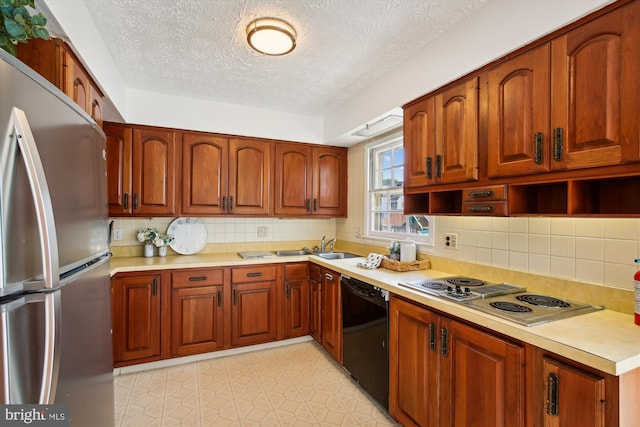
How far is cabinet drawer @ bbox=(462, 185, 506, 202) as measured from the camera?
161 centimetres

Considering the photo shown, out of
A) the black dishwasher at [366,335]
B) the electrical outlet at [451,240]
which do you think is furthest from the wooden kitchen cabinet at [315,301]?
the electrical outlet at [451,240]

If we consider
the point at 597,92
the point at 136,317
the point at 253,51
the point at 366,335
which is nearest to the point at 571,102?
the point at 597,92

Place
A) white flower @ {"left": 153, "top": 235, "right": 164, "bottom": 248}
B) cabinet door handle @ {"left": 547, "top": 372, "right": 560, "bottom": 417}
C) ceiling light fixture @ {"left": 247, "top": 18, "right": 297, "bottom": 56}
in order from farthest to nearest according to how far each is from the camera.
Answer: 1. white flower @ {"left": 153, "top": 235, "right": 164, "bottom": 248}
2. ceiling light fixture @ {"left": 247, "top": 18, "right": 297, "bottom": 56}
3. cabinet door handle @ {"left": 547, "top": 372, "right": 560, "bottom": 417}

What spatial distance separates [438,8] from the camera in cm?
173

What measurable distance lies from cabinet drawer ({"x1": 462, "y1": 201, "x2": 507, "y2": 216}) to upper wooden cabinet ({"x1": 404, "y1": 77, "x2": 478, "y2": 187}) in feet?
0.53

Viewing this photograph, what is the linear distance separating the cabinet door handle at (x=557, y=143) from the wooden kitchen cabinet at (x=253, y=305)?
7.99 ft

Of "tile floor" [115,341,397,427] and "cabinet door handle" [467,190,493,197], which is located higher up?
"cabinet door handle" [467,190,493,197]

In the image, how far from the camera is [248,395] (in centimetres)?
232

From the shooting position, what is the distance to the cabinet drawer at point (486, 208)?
1608 mm

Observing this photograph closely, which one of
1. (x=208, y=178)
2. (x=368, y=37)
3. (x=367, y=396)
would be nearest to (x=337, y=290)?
(x=367, y=396)

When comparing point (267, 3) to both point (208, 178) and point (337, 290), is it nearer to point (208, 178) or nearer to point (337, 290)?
point (208, 178)

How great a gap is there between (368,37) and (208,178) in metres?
1.99

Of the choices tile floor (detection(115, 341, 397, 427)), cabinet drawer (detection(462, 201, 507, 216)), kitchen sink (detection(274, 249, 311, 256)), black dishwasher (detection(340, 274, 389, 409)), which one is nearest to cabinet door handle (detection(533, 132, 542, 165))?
cabinet drawer (detection(462, 201, 507, 216))

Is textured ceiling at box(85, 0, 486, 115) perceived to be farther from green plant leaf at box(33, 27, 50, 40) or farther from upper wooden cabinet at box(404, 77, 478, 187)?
green plant leaf at box(33, 27, 50, 40)
